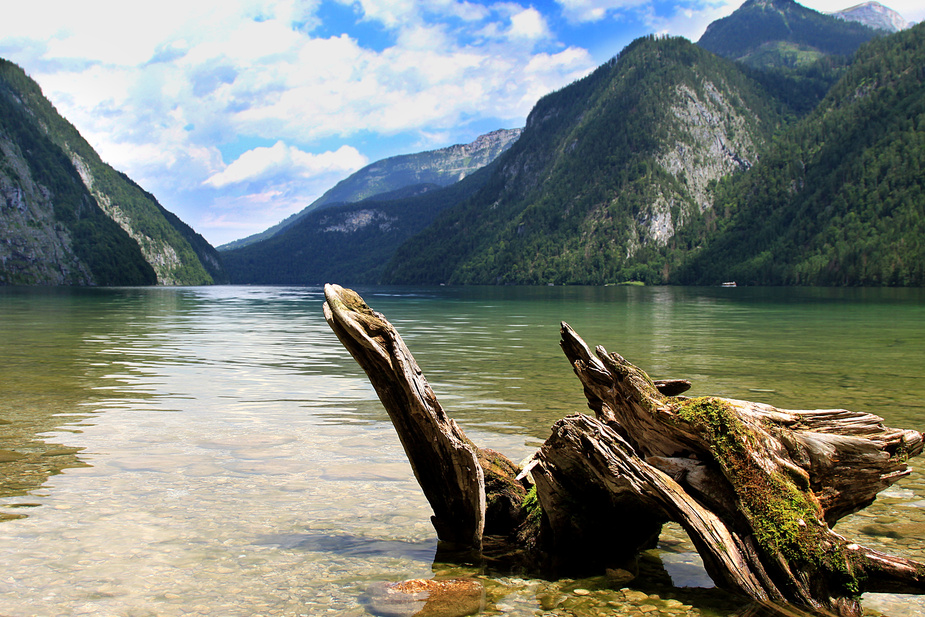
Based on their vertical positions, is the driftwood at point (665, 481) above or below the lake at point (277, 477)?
above

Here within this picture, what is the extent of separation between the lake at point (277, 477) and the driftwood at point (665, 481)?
438 millimetres

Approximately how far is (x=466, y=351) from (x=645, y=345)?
8473 mm

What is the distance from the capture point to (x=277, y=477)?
1005cm

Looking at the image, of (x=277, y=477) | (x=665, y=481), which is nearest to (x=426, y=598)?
(x=665, y=481)

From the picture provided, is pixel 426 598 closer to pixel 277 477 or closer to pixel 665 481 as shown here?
pixel 665 481

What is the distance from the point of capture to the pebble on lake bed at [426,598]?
18.9 feet

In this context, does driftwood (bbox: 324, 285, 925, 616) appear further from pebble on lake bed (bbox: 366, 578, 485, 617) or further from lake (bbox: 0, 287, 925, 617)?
pebble on lake bed (bbox: 366, 578, 485, 617)

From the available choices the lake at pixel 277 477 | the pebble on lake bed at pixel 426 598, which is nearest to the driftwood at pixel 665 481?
the lake at pixel 277 477

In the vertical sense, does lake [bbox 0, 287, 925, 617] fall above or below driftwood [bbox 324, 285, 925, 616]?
below

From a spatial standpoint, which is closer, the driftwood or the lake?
the driftwood

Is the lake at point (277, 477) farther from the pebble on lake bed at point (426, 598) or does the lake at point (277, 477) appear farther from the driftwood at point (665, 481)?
the driftwood at point (665, 481)

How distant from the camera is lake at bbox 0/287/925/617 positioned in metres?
6.16

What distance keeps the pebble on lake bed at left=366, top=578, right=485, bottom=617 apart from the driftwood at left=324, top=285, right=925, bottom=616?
0.94 meters

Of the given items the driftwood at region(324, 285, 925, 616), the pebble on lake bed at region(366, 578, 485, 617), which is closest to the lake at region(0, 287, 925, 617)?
the pebble on lake bed at region(366, 578, 485, 617)
